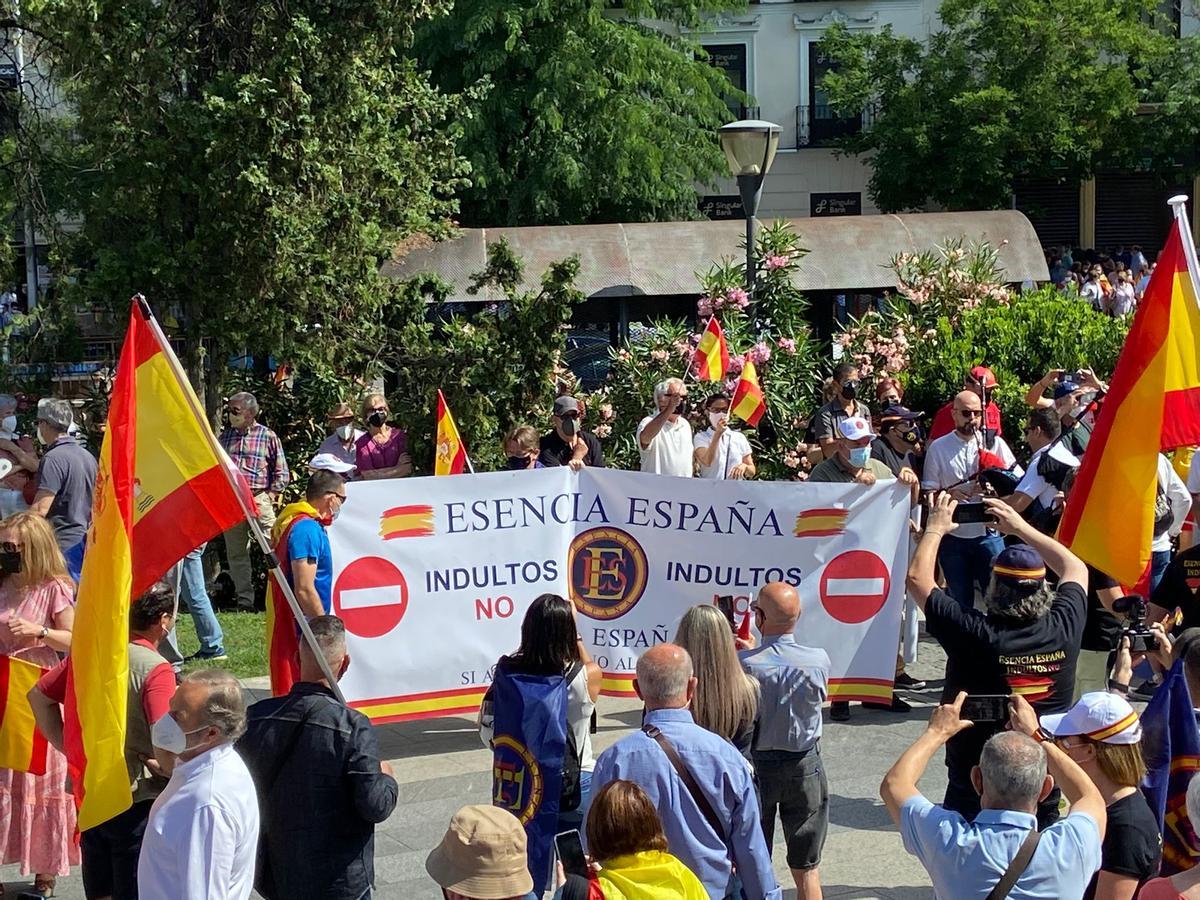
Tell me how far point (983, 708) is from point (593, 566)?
361 centimetres

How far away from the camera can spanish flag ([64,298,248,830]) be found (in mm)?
4824

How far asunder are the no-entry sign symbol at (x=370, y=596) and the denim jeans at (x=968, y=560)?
3302mm

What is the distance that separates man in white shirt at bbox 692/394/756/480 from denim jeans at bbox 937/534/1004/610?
7.39 feet

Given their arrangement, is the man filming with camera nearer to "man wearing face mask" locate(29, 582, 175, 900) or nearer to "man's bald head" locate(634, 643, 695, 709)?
"man's bald head" locate(634, 643, 695, 709)

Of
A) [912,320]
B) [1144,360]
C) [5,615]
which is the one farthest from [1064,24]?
[5,615]

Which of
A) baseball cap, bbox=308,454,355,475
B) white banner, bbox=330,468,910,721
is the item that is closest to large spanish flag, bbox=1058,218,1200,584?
white banner, bbox=330,468,910,721

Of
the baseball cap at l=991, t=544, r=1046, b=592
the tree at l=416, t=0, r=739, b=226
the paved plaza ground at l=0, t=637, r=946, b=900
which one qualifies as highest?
the tree at l=416, t=0, r=739, b=226

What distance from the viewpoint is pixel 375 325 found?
12703 mm

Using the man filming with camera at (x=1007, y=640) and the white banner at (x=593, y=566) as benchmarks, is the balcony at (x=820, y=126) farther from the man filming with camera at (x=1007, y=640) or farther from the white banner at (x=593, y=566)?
the man filming with camera at (x=1007, y=640)

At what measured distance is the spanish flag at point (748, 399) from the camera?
1221 centimetres

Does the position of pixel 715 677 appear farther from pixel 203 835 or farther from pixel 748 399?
pixel 748 399

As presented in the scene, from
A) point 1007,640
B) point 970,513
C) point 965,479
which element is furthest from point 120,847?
point 965,479

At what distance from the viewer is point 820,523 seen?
8086 mm

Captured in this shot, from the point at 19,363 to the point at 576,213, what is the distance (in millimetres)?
16515
